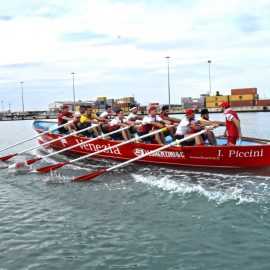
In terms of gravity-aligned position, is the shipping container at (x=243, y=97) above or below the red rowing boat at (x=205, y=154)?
above

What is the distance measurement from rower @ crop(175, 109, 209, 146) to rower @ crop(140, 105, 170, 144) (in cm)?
83

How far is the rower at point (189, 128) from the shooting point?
42.5 ft

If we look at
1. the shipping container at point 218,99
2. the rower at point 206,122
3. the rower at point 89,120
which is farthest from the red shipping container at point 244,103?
the rower at point 206,122

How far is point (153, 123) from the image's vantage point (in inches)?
566

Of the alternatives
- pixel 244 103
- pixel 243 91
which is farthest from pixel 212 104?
pixel 243 91

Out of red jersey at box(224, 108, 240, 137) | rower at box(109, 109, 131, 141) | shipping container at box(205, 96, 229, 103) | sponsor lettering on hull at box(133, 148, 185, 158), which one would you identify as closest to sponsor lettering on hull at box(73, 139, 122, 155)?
rower at box(109, 109, 131, 141)

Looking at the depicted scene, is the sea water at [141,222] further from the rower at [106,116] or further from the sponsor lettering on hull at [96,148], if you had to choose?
Result: the rower at [106,116]

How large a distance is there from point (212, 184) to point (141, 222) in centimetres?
369

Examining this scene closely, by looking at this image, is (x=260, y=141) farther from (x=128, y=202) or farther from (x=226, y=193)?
(x=128, y=202)

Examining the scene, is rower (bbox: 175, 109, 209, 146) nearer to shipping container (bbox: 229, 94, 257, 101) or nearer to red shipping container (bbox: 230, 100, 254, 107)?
red shipping container (bbox: 230, 100, 254, 107)

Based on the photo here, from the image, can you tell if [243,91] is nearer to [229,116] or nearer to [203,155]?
[229,116]

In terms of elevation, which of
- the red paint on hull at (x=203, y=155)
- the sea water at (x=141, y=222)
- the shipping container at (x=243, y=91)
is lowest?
the sea water at (x=141, y=222)

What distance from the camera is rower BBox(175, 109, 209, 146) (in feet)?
42.5

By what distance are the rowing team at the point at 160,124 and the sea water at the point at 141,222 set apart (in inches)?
60.0
